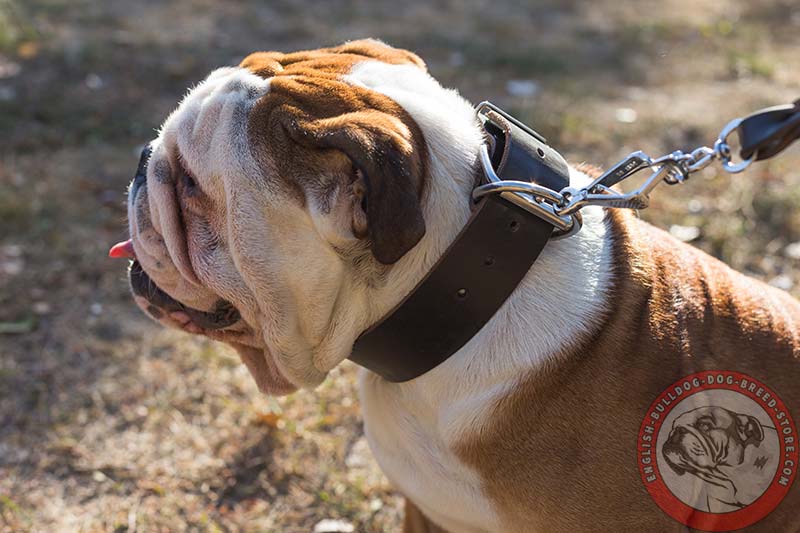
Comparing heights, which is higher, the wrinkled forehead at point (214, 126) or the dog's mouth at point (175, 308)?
the wrinkled forehead at point (214, 126)

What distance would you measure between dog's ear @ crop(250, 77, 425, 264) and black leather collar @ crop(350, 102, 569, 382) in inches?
7.1

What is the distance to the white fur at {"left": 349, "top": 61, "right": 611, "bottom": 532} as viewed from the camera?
7.30 feet

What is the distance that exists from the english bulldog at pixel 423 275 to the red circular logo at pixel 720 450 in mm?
46

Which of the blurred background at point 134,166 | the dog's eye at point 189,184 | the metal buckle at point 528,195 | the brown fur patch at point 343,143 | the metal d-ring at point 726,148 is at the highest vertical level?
the metal d-ring at point 726,148

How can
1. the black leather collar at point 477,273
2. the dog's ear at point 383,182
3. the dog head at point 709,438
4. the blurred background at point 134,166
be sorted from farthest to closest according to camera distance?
1. the blurred background at point 134,166
2. the dog head at point 709,438
3. the black leather collar at point 477,273
4. the dog's ear at point 383,182

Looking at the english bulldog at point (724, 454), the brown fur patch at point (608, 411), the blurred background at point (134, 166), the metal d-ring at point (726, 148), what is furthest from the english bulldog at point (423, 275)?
the blurred background at point (134, 166)

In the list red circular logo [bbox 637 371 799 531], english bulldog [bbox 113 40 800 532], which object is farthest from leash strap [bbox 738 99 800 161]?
red circular logo [bbox 637 371 799 531]

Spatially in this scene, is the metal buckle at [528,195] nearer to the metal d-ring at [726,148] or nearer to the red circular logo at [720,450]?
the metal d-ring at [726,148]

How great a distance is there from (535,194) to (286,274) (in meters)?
0.71

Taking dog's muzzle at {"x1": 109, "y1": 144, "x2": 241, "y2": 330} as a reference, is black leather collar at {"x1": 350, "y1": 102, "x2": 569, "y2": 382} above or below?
above

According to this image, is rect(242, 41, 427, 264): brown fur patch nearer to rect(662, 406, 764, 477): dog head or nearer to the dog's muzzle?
the dog's muzzle

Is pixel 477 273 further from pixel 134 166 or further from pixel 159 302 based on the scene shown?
pixel 134 166

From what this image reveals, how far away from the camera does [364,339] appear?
230cm

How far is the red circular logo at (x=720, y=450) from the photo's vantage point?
7.36ft
